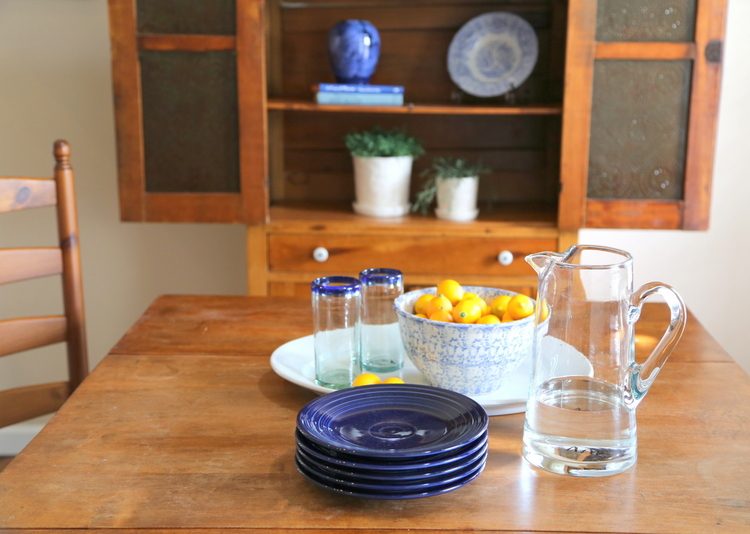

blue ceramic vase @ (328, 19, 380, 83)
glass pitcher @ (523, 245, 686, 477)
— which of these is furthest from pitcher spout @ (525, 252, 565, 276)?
blue ceramic vase @ (328, 19, 380, 83)

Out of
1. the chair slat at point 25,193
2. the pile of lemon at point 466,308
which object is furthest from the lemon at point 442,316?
the chair slat at point 25,193

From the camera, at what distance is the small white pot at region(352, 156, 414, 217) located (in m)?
2.37

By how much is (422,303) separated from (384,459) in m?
0.33

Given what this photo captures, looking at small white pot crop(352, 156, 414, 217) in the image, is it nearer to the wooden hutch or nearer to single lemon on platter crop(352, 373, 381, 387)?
the wooden hutch

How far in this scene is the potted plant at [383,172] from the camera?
237 cm

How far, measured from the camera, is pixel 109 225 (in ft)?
8.82

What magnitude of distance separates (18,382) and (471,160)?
5.18 ft

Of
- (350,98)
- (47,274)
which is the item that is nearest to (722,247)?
(350,98)

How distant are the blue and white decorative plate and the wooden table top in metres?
1.30

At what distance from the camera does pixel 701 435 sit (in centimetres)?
108

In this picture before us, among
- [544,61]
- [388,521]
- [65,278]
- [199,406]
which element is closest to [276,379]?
[199,406]

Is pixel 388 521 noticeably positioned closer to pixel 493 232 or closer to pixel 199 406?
pixel 199 406

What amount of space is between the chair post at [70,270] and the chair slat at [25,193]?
18mm

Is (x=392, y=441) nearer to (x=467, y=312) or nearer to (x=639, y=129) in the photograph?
(x=467, y=312)
